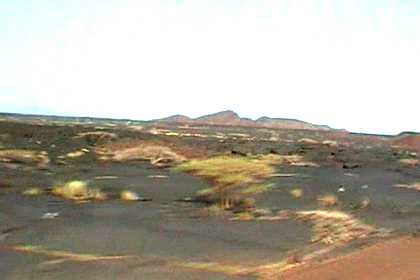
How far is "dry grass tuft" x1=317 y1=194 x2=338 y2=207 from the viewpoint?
2495cm

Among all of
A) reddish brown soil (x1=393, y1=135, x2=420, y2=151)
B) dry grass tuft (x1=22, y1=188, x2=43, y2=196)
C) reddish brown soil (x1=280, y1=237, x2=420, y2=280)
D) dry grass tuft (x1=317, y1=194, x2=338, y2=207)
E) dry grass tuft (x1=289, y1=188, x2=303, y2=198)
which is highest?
reddish brown soil (x1=280, y1=237, x2=420, y2=280)

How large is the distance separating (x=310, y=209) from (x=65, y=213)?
24.2 feet

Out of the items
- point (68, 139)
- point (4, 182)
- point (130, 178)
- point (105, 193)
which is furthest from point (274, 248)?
point (68, 139)

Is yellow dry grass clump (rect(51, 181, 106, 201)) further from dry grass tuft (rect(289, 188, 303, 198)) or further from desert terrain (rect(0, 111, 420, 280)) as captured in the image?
dry grass tuft (rect(289, 188, 303, 198))

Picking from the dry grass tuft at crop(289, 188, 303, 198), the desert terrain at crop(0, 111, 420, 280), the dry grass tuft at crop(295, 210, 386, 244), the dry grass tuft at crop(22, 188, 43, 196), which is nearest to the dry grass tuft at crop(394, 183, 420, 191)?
the desert terrain at crop(0, 111, 420, 280)

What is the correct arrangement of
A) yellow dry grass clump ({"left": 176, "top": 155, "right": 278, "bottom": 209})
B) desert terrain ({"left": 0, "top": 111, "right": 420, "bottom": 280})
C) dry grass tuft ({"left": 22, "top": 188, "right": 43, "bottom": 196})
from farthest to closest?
1. dry grass tuft ({"left": 22, "top": 188, "right": 43, "bottom": 196})
2. yellow dry grass clump ({"left": 176, "top": 155, "right": 278, "bottom": 209})
3. desert terrain ({"left": 0, "top": 111, "right": 420, "bottom": 280})

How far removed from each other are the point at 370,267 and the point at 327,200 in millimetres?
14549

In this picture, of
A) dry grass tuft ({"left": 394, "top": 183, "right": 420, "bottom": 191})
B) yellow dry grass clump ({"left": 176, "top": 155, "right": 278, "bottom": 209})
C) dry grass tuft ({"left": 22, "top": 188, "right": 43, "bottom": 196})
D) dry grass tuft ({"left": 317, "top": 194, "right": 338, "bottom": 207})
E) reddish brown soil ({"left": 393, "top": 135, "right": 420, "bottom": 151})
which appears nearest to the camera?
yellow dry grass clump ({"left": 176, "top": 155, "right": 278, "bottom": 209})

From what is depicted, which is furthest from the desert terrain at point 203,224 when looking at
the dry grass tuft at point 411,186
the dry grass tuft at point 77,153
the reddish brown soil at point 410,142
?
the reddish brown soil at point 410,142

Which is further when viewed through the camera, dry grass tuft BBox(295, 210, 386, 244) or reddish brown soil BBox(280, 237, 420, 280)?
dry grass tuft BBox(295, 210, 386, 244)

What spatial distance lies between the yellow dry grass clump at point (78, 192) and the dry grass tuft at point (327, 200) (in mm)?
7231

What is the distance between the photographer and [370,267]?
1151cm

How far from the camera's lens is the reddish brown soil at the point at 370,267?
36.0 ft

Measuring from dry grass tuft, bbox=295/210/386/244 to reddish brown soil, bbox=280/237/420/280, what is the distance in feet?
8.08
